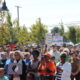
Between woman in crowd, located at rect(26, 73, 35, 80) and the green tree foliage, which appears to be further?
the green tree foliage

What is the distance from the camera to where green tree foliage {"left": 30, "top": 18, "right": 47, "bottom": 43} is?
60.4 meters

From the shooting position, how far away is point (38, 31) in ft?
200

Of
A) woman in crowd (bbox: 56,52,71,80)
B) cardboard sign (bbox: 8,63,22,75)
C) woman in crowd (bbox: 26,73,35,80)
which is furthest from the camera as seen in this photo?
cardboard sign (bbox: 8,63,22,75)

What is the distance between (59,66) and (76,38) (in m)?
63.2

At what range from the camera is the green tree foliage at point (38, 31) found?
6037 cm

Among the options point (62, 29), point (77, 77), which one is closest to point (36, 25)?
point (62, 29)

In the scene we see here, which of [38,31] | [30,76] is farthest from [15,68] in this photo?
[38,31]

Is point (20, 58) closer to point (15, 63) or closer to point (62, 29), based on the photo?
point (15, 63)

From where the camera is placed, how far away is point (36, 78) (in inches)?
414

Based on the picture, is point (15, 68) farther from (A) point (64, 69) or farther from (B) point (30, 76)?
(A) point (64, 69)

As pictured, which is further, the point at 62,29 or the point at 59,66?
the point at 62,29

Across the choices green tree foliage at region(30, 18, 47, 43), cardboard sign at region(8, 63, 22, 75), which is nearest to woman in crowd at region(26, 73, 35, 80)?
cardboard sign at region(8, 63, 22, 75)

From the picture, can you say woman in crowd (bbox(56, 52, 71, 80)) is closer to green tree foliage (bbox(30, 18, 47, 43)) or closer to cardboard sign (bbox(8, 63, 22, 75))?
cardboard sign (bbox(8, 63, 22, 75))

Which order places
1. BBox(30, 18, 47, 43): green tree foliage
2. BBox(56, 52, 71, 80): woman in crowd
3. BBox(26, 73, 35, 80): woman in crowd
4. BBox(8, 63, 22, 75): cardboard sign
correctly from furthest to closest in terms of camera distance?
BBox(30, 18, 47, 43): green tree foliage → BBox(8, 63, 22, 75): cardboard sign → BBox(26, 73, 35, 80): woman in crowd → BBox(56, 52, 71, 80): woman in crowd
